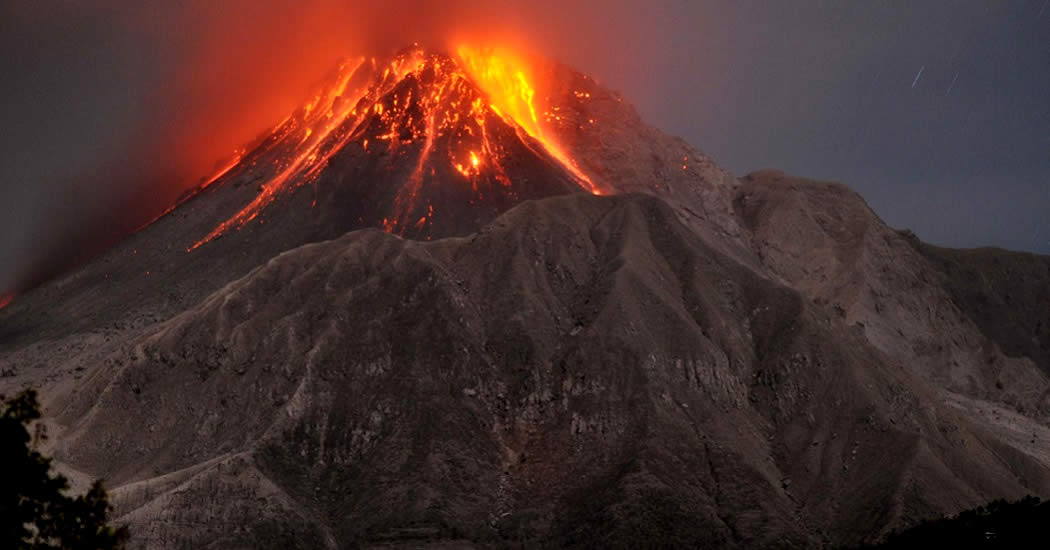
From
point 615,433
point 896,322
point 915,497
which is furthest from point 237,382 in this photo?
point 896,322

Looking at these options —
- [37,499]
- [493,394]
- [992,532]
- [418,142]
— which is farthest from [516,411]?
[37,499]

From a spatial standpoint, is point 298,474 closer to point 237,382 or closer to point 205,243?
point 237,382

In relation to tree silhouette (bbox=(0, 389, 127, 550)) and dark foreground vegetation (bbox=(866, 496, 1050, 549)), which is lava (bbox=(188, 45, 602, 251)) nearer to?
dark foreground vegetation (bbox=(866, 496, 1050, 549))

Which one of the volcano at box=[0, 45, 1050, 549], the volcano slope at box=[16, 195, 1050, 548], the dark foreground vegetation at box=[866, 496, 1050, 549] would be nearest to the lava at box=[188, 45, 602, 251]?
the volcano at box=[0, 45, 1050, 549]

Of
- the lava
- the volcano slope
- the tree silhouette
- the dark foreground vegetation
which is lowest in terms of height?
the dark foreground vegetation

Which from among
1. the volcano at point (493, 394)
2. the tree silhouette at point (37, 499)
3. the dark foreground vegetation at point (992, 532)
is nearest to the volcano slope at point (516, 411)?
the volcano at point (493, 394)

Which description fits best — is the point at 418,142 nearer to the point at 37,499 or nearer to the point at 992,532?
the point at 992,532
